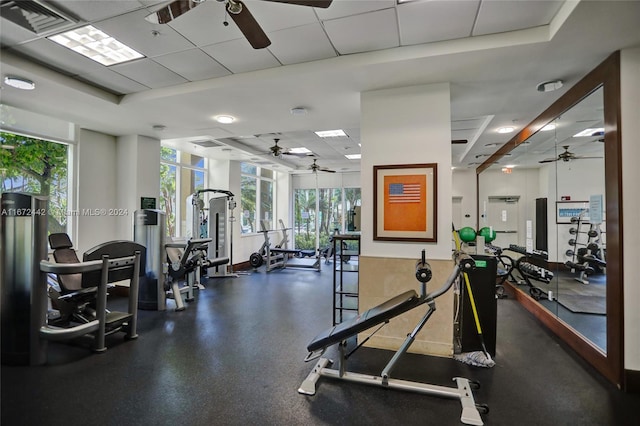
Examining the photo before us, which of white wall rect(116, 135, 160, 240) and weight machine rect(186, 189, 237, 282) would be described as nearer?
white wall rect(116, 135, 160, 240)

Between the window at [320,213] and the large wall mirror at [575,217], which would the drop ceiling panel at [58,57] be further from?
the window at [320,213]

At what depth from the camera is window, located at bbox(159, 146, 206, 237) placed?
6773mm

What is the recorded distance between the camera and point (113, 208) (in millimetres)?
5508

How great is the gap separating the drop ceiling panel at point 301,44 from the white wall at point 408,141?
2.61ft

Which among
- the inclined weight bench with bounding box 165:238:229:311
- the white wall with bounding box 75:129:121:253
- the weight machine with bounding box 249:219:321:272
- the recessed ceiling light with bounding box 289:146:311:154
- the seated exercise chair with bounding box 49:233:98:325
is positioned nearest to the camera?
the seated exercise chair with bounding box 49:233:98:325

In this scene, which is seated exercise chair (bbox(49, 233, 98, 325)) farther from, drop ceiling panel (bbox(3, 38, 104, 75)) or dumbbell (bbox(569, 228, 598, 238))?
dumbbell (bbox(569, 228, 598, 238))

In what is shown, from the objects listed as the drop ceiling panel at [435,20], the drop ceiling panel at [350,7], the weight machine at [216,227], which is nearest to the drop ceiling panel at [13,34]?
the drop ceiling panel at [350,7]

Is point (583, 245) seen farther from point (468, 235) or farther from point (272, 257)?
point (272, 257)

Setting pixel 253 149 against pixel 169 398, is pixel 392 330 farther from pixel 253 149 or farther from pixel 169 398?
pixel 253 149

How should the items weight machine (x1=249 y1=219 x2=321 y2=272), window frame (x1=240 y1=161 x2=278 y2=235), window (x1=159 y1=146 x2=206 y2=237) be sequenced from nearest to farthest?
window (x1=159 y1=146 x2=206 y2=237) < weight machine (x1=249 y1=219 x2=321 y2=272) < window frame (x1=240 y1=161 x2=278 y2=235)

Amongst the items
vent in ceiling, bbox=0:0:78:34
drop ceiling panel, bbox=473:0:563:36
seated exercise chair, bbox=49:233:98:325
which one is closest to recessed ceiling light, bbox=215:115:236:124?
vent in ceiling, bbox=0:0:78:34

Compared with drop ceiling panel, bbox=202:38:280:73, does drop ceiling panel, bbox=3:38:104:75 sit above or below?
above

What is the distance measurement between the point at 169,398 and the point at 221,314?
2037 mm

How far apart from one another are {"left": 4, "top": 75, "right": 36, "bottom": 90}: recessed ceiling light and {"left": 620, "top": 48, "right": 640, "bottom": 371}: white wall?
5.57 m
